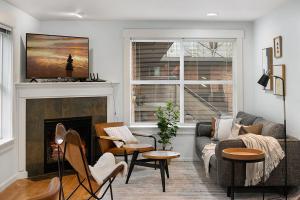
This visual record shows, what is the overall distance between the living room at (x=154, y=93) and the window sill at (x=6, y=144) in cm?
1

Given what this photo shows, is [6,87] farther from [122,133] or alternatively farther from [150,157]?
[150,157]

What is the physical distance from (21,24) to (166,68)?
8.22ft

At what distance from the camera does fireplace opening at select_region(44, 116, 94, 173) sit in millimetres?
5102

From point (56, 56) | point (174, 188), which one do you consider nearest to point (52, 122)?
point (56, 56)

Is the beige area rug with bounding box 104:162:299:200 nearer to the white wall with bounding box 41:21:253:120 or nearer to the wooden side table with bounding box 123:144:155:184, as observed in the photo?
the wooden side table with bounding box 123:144:155:184

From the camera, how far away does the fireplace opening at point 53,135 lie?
201 inches

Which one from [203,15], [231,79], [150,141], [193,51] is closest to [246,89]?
[231,79]

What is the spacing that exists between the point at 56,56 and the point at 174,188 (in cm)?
271

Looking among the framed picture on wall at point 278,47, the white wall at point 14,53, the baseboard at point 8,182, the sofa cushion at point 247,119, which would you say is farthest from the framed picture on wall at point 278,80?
the baseboard at point 8,182

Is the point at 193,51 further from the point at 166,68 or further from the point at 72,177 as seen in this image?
the point at 72,177

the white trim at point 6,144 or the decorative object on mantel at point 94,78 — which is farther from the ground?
the decorative object on mantel at point 94,78

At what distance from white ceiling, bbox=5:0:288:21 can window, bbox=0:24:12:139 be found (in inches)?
23.7

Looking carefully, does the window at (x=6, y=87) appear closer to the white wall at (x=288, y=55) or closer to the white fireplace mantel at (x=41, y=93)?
the white fireplace mantel at (x=41, y=93)

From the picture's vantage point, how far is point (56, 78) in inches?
211
